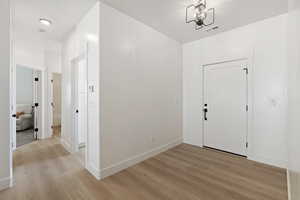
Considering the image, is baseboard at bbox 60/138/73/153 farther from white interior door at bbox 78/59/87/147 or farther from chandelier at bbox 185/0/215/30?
chandelier at bbox 185/0/215/30

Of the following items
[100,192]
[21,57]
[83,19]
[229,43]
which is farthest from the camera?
[21,57]

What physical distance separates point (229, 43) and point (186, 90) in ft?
5.15

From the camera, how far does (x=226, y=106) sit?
134 inches

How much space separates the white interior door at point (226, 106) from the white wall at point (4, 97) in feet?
13.1

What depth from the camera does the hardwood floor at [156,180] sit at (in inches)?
75.1

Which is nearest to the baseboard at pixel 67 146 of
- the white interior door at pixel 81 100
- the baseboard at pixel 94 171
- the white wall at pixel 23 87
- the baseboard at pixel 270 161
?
the white interior door at pixel 81 100

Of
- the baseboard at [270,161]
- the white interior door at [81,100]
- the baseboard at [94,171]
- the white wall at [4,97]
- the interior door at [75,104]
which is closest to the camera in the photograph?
the white wall at [4,97]

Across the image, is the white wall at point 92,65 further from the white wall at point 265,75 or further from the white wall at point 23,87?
the white wall at point 23,87

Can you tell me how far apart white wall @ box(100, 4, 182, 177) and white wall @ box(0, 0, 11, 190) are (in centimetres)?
135

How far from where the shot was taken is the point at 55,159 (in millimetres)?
2979

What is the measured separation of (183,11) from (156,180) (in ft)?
9.97

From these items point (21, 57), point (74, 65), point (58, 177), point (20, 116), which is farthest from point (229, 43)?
point (20, 116)

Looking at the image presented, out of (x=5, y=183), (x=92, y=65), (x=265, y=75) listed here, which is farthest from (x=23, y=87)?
(x=265, y=75)

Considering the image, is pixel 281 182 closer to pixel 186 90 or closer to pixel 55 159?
pixel 186 90
